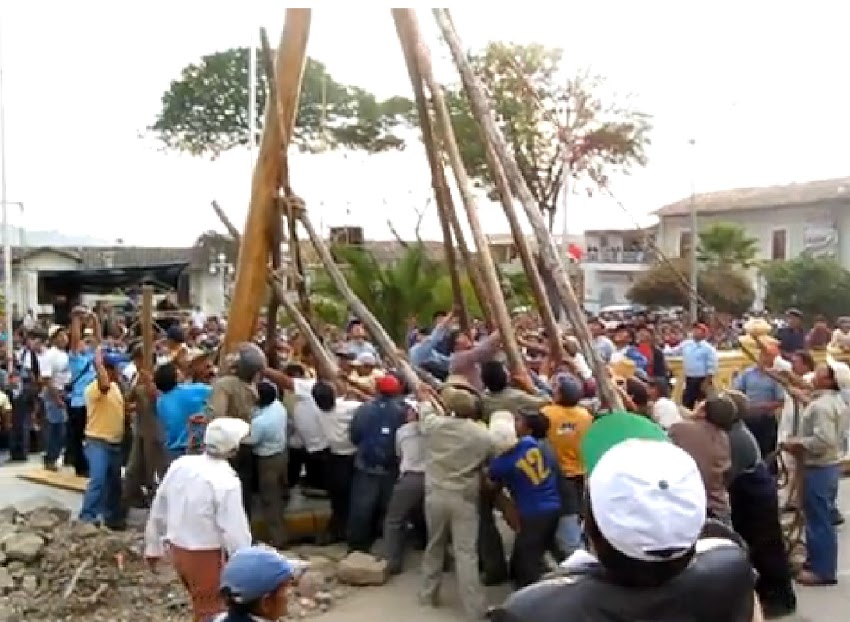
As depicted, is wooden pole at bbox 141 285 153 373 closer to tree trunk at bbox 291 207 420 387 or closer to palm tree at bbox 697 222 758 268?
tree trunk at bbox 291 207 420 387

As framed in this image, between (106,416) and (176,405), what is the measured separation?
0.85 m

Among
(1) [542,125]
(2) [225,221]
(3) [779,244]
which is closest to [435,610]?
(2) [225,221]

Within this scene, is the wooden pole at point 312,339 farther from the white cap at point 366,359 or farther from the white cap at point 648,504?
the white cap at point 648,504

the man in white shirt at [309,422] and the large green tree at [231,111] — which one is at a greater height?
the large green tree at [231,111]

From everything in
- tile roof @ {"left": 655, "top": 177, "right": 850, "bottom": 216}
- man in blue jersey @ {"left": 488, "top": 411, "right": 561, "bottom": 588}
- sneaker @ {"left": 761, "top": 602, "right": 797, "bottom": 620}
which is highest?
tile roof @ {"left": 655, "top": 177, "right": 850, "bottom": 216}

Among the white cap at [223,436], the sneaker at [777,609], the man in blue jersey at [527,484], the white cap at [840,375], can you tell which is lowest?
the sneaker at [777,609]

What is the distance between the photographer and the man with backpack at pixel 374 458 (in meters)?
8.73

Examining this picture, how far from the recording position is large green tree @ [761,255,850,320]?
3103 centimetres

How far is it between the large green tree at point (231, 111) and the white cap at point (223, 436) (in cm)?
3006

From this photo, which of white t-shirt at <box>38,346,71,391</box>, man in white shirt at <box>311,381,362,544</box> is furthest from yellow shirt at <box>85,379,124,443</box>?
white t-shirt at <box>38,346,71,391</box>

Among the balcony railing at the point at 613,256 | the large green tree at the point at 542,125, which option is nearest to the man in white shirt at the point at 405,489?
the large green tree at the point at 542,125

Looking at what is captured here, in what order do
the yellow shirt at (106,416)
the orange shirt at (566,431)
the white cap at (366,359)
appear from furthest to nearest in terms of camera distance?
the white cap at (366,359)
the yellow shirt at (106,416)
the orange shirt at (566,431)

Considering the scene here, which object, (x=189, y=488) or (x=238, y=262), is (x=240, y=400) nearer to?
(x=238, y=262)

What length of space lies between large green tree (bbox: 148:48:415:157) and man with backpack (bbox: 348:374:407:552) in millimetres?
27440
